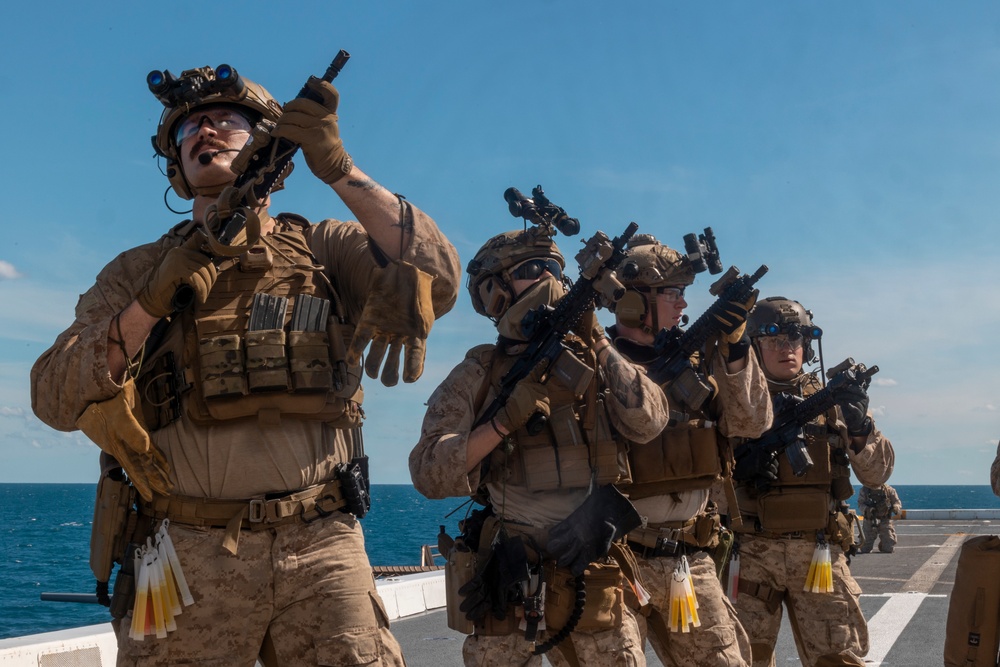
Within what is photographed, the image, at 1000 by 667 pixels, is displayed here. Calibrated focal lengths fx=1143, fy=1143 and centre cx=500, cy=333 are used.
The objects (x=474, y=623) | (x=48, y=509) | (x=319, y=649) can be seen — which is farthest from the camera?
(x=48, y=509)

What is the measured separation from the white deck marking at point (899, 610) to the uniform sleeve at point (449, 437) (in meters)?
5.34

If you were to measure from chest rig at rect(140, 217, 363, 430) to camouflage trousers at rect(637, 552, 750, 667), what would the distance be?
244cm

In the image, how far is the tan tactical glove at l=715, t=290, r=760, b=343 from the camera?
6.36m

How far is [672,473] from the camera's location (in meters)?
6.09

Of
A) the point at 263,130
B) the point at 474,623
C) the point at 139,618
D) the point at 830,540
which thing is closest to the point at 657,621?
the point at 474,623

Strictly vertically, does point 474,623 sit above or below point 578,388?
below

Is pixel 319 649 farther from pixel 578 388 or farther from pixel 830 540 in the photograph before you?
pixel 830 540

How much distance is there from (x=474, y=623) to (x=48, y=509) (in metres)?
169

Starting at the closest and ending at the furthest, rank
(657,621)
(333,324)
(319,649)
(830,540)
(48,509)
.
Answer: (319,649), (333,324), (657,621), (830,540), (48,509)

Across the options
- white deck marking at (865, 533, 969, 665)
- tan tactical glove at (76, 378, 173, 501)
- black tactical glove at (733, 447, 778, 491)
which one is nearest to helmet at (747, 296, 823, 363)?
black tactical glove at (733, 447, 778, 491)

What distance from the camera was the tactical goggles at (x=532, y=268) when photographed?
18.8ft

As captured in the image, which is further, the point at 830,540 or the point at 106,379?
the point at 830,540

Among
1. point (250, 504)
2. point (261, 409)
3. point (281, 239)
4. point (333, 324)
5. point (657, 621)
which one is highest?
point (281, 239)

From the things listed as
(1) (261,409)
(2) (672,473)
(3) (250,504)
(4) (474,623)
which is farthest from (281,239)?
(2) (672,473)
